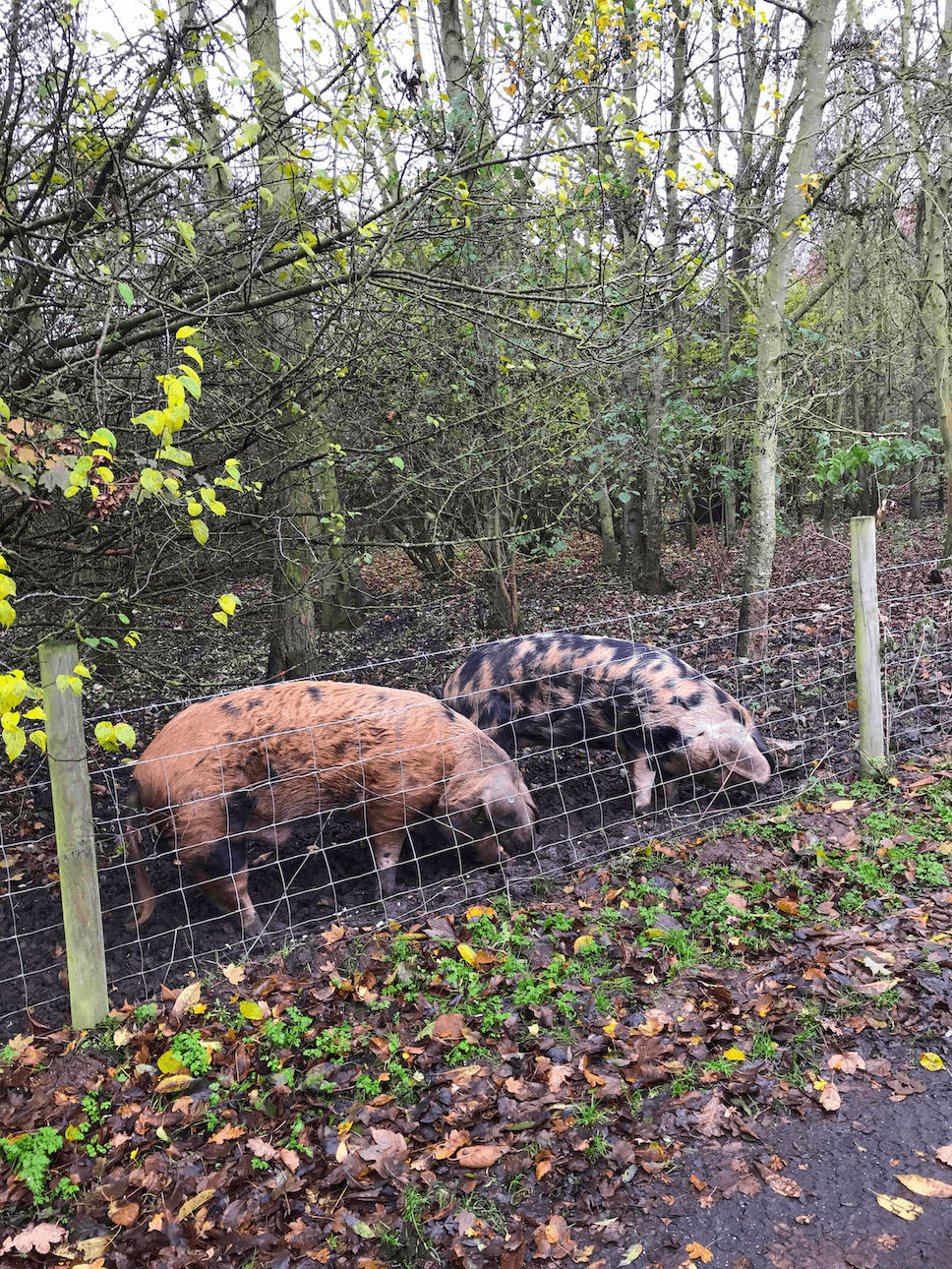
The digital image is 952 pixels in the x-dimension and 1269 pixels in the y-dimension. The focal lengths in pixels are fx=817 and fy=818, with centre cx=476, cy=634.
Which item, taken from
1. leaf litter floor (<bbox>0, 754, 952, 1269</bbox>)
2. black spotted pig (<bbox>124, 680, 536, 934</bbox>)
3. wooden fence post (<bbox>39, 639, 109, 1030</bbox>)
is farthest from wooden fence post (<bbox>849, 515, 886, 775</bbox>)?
wooden fence post (<bbox>39, 639, 109, 1030</bbox>)

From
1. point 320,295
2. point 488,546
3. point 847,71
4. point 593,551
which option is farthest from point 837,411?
point 320,295

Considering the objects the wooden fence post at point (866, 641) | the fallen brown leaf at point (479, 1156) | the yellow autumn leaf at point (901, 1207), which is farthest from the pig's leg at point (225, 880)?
the wooden fence post at point (866, 641)

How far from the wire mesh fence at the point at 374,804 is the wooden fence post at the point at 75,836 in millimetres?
598

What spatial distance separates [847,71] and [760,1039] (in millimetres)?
11774

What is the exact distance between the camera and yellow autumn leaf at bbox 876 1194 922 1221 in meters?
2.23

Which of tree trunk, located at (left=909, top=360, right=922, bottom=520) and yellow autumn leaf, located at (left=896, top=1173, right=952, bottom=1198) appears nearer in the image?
yellow autumn leaf, located at (left=896, top=1173, right=952, bottom=1198)

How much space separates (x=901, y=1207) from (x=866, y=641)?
3115mm

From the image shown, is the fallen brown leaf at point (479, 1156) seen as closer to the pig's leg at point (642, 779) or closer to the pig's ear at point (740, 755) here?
the pig's leg at point (642, 779)

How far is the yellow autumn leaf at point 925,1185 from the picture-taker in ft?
7.50

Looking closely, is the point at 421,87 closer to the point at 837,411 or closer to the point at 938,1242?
the point at 938,1242

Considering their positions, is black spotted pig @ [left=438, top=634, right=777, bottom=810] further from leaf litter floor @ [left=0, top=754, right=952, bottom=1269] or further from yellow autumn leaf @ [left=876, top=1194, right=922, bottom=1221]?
yellow autumn leaf @ [left=876, top=1194, right=922, bottom=1221]

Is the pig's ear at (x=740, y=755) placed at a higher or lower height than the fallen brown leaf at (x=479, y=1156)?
higher

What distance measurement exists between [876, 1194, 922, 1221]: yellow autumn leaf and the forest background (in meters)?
2.74

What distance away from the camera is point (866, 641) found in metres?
4.74
